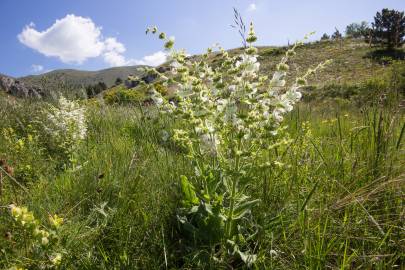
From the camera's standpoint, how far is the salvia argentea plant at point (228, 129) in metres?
2.02

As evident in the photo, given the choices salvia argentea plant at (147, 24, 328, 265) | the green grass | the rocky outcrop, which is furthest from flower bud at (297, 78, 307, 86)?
the rocky outcrop

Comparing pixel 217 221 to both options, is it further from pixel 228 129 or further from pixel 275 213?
pixel 228 129

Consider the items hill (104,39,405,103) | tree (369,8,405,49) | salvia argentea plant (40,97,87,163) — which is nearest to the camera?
tree (369,8,405,49)

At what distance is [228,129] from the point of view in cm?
218

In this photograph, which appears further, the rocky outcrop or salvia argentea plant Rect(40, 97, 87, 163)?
the rocky outcrop

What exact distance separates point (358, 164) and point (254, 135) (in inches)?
37.6

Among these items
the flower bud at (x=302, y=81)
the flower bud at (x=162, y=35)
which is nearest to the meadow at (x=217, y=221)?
the flower bud at (x=302, y=81)

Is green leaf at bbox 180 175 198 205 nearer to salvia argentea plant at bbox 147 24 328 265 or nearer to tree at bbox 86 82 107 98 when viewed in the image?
salvia argentea plant at bbox 147 24 328 265

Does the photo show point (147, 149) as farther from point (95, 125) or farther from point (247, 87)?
point (95, 125)

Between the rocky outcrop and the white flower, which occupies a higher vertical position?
the rocky outcrop

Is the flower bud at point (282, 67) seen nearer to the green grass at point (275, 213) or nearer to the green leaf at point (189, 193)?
the green grass at point (275, 213)

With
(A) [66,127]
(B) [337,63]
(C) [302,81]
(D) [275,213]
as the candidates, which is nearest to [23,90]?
(A) [66,127]

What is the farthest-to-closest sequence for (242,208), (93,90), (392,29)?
(93,90), (392,29), (242,208)

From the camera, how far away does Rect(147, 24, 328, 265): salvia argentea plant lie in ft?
6.62
